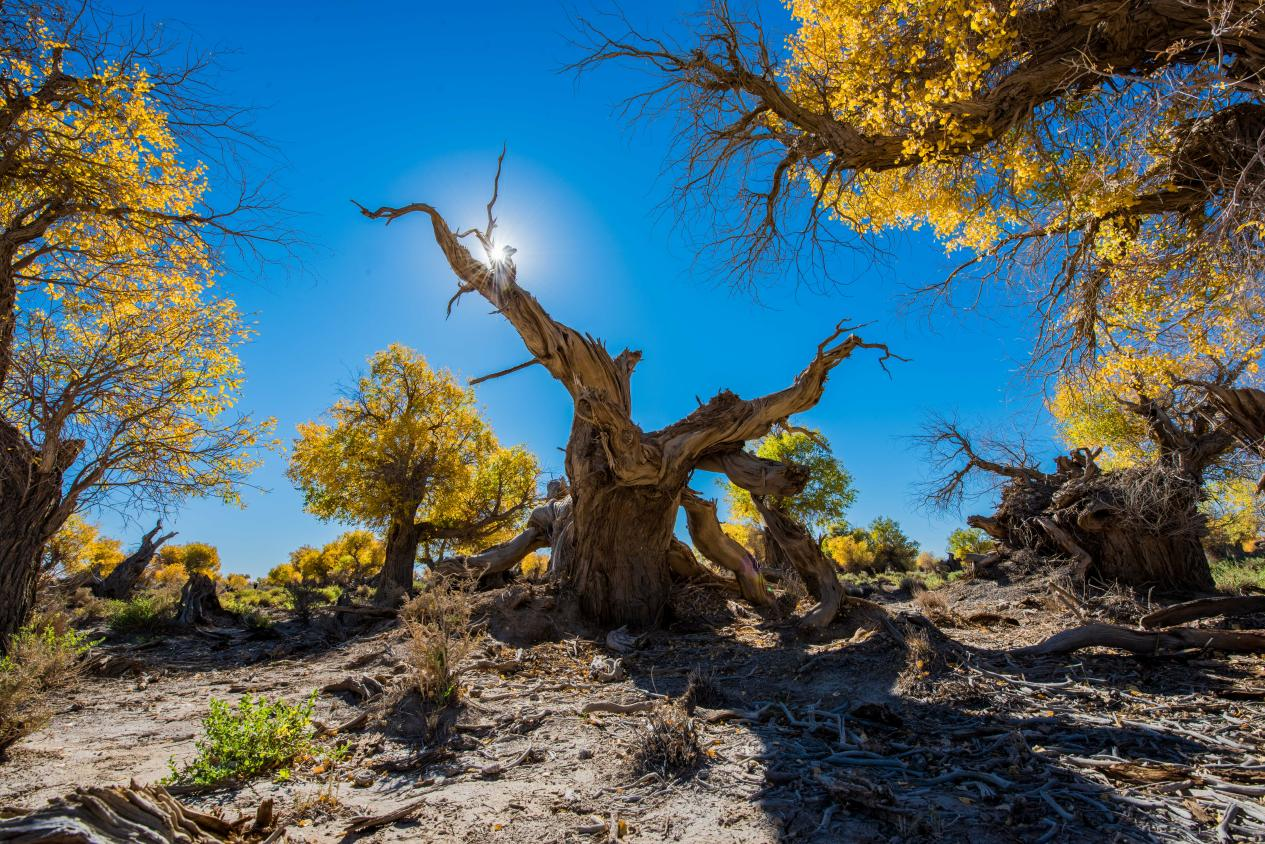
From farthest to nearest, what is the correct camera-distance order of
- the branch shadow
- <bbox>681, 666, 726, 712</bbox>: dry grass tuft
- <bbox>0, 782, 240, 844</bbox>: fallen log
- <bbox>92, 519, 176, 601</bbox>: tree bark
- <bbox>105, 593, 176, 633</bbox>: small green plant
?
<bbox>92, 519, 176, 601</bbox>: tree bark → <bbox>105, 593, 176, 633</bbox>: small green plant → <bbox>681, 666, 726, 712</bbox>: dry grass tuft → the branch shadow → <bbox>0, 782, 240, 844</bbox>: fallen log

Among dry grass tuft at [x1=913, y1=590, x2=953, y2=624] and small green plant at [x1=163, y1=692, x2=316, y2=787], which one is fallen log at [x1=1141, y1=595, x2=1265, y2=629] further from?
small green plant at [x1=163, y1=692, x2=316, y2=787]

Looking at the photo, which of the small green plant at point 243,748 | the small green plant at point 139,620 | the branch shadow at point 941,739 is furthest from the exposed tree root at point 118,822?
the small green plant at point 139,620

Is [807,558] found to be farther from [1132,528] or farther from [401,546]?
[401,546]

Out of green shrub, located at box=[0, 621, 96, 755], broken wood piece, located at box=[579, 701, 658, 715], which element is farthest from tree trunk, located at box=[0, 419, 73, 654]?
broken wood piece, located at box=[579, 701, 658, 715]

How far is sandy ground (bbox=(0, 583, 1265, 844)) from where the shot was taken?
2883 mm

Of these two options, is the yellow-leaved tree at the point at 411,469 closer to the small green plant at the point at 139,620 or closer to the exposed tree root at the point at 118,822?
the small green plant at the point at 139,620

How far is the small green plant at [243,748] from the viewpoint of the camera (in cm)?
353

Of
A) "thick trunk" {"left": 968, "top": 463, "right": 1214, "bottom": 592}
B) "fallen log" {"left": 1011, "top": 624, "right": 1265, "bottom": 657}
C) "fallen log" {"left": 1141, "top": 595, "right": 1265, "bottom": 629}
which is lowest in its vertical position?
"fallen log" {"left": 1011, "top": 624, "right": 1265, "bottom": 657}

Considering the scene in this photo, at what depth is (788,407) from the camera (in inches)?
358

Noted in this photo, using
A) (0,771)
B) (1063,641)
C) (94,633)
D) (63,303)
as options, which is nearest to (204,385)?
(63,303)

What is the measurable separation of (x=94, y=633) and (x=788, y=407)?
1287 cm

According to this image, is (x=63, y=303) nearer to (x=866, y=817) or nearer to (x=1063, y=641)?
(x=866, y=817)

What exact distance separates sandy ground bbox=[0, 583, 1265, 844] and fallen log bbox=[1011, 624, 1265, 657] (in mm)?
154

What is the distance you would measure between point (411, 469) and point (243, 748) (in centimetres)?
1664
